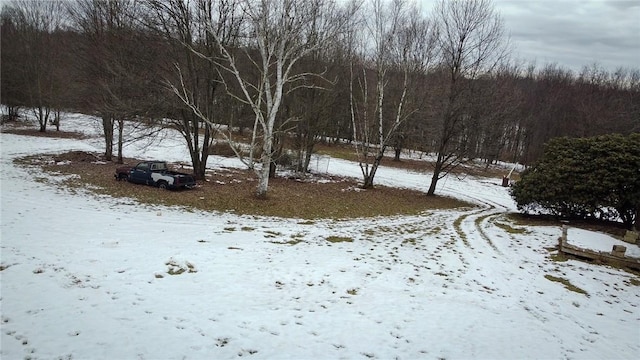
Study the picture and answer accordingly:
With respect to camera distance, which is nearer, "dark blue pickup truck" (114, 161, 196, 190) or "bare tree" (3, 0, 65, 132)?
"dark blue pickup truck" (114, 161, 196, 190)

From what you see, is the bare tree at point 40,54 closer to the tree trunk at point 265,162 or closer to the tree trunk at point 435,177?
the tree trunk at point 265,162

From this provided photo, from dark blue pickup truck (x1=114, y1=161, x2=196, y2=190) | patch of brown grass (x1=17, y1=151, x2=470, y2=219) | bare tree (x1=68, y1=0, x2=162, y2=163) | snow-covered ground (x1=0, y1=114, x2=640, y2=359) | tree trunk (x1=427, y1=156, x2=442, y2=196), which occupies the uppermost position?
bare tree (x1=68, y1=0, x2=162, y2=163)

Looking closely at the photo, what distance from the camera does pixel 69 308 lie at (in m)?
5.77

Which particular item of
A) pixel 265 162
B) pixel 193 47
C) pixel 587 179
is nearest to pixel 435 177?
pixel 587 179

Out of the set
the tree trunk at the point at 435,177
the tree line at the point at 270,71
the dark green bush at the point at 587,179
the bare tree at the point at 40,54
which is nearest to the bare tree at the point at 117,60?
the tree line at the point at 270,71

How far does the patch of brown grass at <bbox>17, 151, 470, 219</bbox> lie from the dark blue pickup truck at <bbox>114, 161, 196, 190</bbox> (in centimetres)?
34

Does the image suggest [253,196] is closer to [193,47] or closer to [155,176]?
[155,176]

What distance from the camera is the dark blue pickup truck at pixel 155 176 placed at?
15727 mm

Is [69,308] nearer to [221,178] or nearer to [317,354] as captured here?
[317,354]

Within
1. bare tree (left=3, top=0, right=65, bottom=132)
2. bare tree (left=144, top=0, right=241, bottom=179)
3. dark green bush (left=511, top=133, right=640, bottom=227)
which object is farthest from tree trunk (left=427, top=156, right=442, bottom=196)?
bare tree (left=3, top=0, right=65, bottom=132)

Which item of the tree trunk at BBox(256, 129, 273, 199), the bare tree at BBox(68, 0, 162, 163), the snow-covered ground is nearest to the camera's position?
the snow-covered ground

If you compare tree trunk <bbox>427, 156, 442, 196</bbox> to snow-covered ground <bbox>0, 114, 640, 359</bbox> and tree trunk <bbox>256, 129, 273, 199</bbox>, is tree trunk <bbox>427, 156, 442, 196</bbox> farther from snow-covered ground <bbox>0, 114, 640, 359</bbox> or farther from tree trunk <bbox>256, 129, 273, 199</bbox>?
tree trunk <bbox>256, 129, 273, 199</bbox>

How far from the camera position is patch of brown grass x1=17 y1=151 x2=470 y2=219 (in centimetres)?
1436

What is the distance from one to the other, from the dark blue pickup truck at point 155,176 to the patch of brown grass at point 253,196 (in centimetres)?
34
